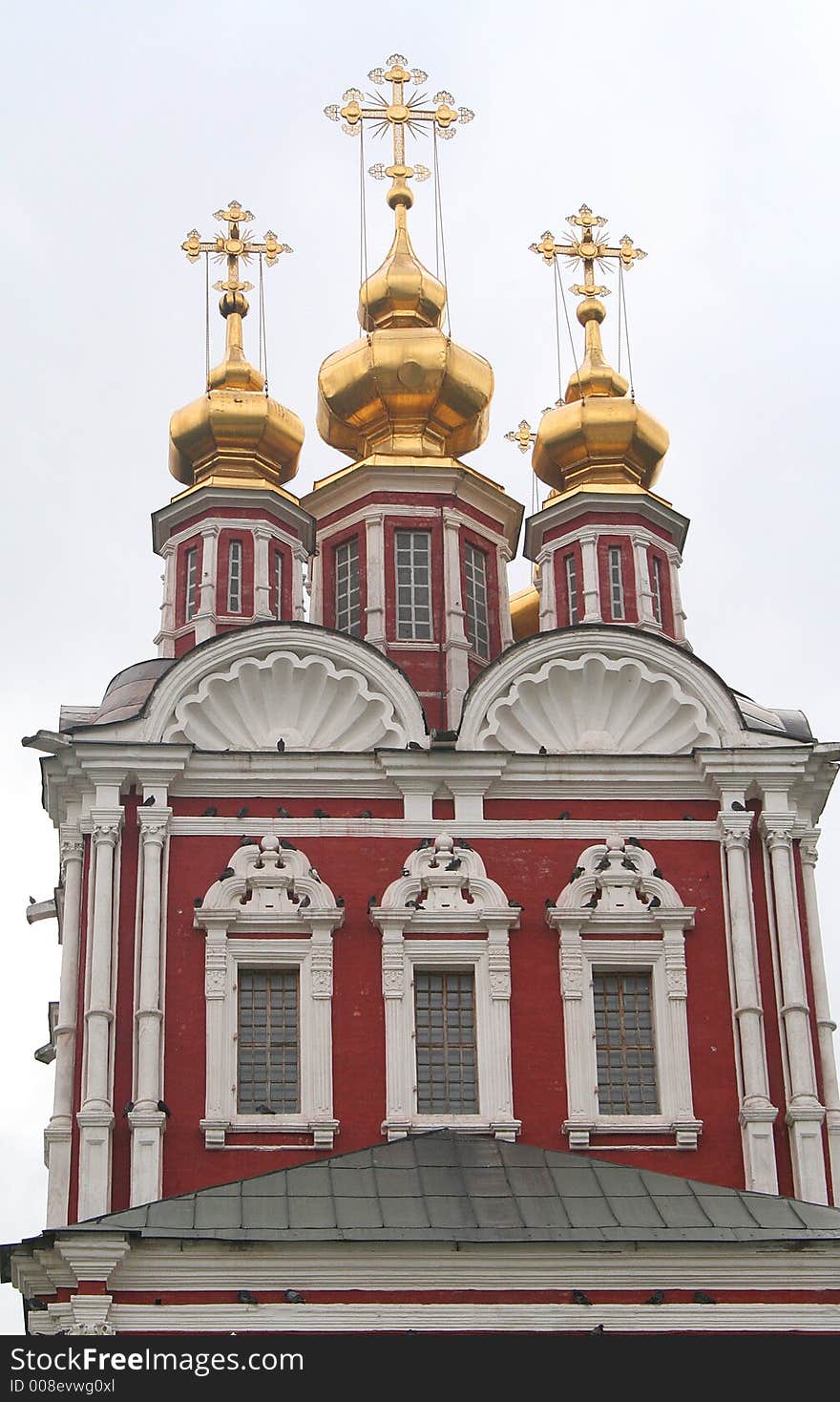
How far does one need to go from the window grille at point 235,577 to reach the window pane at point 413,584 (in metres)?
1.42

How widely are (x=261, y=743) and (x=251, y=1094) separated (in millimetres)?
2925

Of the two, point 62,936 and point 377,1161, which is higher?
point 62,936

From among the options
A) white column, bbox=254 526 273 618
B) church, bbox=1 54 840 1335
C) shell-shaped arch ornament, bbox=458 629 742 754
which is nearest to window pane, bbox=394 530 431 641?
church, bbox=1 54 840 1335

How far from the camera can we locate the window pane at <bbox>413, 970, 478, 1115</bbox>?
20.2m

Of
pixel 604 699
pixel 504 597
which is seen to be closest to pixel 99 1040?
pixel 604 699

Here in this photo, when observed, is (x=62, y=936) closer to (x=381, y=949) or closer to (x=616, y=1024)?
(x=381, y=949)

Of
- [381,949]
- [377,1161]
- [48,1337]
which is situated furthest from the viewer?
[381,949]

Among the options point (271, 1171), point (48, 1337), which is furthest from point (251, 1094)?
point (48, 1337)

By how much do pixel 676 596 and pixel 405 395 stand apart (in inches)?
121

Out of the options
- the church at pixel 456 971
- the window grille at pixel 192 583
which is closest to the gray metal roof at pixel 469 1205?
the church at pixel 456 971

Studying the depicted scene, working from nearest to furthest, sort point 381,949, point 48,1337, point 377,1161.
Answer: point 48,1337
point 377,1161
point 381,949

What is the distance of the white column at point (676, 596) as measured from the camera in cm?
2431

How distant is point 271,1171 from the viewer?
1898 cm

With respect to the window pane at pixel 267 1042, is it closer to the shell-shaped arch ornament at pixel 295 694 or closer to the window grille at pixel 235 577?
the shell-shaped arch ornament at pixel 295 694
